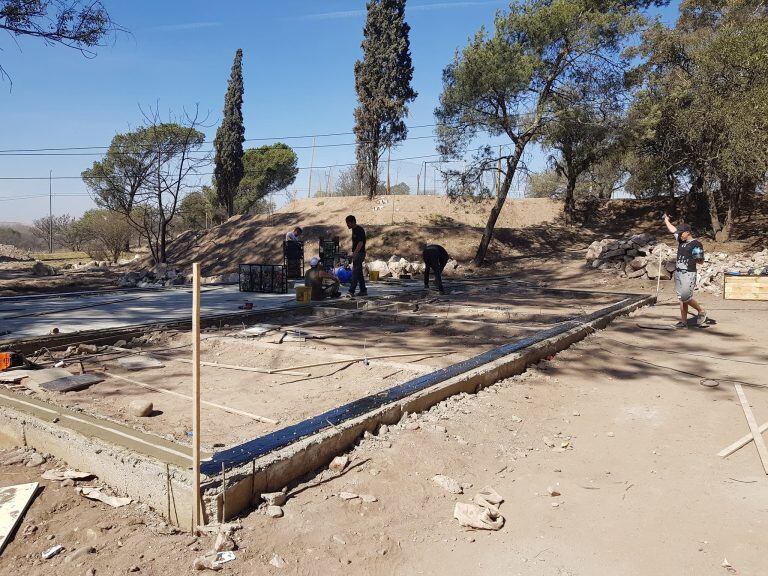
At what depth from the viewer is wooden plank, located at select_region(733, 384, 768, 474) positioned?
12.0 feet

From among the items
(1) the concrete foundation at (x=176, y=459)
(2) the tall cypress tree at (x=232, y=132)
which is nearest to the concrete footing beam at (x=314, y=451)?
(1) the concrete foundation at (x=176, y=459)

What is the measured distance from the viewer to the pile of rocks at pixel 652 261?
47.8 ft

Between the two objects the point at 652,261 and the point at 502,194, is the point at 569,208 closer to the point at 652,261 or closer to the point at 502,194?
the point at 502,194

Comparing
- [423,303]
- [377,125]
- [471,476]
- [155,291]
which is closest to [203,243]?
[377,125]

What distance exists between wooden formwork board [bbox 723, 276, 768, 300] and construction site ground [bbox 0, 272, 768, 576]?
28.4 ft

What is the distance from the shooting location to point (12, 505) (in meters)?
2.89

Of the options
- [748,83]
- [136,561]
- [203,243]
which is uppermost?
[748,83]

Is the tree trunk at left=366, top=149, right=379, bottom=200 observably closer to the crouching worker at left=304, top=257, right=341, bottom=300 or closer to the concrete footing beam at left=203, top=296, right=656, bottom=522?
the crouching worker at left=304, top=257, right=341, bottom=300

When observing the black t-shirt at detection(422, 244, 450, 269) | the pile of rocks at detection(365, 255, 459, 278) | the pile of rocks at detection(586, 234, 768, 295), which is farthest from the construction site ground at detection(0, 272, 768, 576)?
the pile of rocks at detection(365, 255, 459, 278)

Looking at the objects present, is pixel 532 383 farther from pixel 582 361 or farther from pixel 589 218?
pixel 589 218

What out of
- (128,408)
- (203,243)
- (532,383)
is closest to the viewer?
(128,408)

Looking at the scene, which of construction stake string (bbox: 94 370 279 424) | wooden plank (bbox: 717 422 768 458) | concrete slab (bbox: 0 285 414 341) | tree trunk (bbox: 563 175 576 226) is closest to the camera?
wooden plank (bbox: 717 422 768 458)

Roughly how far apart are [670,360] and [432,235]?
16897mm

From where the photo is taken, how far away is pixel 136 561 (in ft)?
8.04
